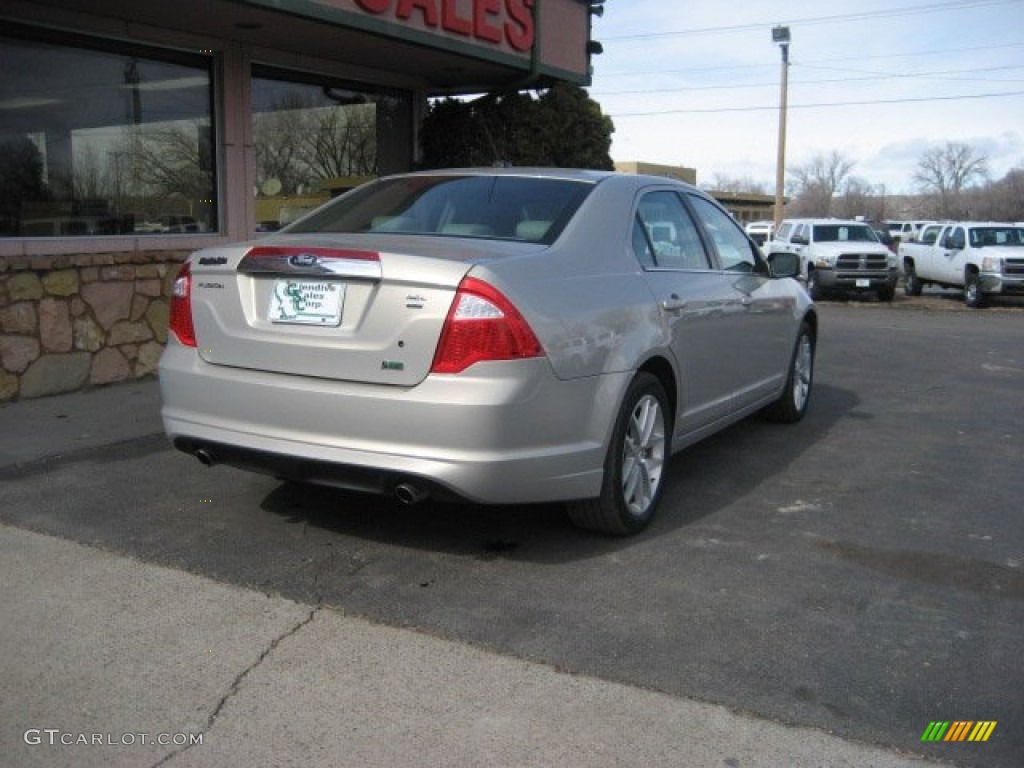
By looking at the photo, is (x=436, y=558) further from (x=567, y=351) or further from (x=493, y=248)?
(x=493, y=248)

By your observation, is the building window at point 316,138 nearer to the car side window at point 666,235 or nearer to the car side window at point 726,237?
the car side window at point 726,237

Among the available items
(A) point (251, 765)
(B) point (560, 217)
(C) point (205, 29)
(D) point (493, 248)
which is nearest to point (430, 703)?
(A) point (251, 765)

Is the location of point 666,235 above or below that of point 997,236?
below

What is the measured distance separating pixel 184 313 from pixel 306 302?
75cm

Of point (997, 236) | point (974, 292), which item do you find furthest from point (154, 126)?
point (997, 236)

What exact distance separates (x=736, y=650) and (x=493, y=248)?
1867 mm

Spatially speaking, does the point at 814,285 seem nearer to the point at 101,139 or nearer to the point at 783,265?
the point at 783,265

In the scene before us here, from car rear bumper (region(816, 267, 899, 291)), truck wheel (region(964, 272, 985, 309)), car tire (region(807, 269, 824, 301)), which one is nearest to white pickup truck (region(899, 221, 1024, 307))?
truck wheel (region(964, 272, 985, 309))

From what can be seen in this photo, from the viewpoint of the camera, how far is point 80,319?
25.9 feet

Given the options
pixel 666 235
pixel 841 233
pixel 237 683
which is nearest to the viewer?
pixel 237 683

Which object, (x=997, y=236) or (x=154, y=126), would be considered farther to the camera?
(x=997, y=236)

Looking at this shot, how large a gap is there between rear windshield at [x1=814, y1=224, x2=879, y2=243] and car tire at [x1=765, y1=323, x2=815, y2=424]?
1522 cm

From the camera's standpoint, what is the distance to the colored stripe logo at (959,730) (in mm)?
2994

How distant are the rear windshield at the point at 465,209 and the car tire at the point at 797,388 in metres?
2.92
